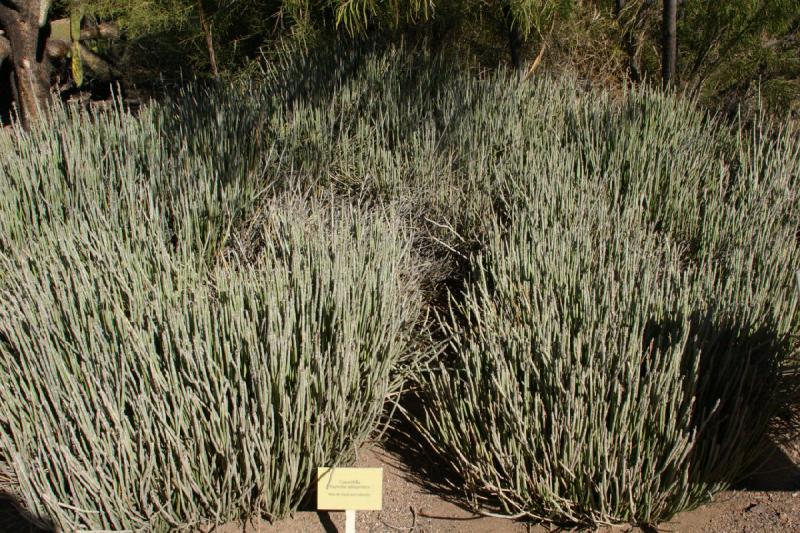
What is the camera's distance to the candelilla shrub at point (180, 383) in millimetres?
2312

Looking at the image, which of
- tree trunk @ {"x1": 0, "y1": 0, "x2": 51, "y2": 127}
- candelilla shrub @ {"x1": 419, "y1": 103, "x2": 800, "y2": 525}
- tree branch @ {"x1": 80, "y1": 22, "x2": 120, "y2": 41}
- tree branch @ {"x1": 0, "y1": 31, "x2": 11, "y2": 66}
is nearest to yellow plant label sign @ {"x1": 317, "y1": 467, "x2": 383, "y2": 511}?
candelilla shrub @ {"x1": 419, "y1": 103, "x2": 800, "y2": 525}

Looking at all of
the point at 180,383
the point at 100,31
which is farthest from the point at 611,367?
the point at 100,31

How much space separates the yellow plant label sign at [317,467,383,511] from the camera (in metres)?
2.39

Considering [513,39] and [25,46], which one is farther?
[513,39]

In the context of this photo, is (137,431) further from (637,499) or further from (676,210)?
(676,210)

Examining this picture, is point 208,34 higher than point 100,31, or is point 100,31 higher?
point 208,34

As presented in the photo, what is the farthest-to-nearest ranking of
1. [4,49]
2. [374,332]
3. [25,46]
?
1. [4,49]
2. [25,46]
3. [374,332]

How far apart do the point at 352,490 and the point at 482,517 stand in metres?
0.48

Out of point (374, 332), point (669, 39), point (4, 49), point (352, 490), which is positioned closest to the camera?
point (352, 490)

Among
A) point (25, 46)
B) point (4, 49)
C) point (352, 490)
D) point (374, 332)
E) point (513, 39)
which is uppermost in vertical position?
point (25, 46)

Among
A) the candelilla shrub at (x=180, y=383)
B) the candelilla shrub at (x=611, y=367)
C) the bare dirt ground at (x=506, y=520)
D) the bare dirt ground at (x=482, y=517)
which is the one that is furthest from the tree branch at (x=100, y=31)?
the bare dirt ground at (x=506, y=520)

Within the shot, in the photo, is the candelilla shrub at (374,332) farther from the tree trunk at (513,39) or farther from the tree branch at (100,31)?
the tree branch at (100,31)

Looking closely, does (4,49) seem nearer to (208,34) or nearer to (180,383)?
(208,34)

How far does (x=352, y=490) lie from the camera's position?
239 cm
